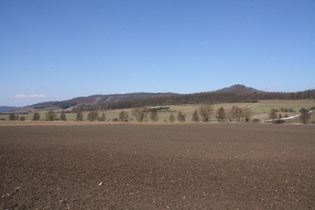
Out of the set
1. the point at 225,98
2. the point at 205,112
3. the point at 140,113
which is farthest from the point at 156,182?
the point at 225,98

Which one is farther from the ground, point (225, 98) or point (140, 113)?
point (225, 98)

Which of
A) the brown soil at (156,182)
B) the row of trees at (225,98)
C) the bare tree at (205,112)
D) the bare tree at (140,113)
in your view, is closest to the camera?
the brown soil at (156,182)

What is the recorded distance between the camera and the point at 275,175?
1409cm

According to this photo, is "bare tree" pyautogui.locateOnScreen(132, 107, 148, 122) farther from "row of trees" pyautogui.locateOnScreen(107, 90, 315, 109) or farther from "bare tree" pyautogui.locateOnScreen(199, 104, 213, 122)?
"row of trees" pyautogui.locateOnScreen(107, 90, 315, 109)

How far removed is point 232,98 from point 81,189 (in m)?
174

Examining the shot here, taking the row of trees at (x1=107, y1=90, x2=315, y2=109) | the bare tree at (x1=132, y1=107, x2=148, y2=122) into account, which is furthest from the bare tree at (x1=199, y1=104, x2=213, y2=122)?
the row of trees at (x1=107, y1=90, x2=315, y2=109)

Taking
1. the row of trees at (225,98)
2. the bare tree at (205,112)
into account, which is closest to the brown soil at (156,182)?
the bare tree at (205,112)

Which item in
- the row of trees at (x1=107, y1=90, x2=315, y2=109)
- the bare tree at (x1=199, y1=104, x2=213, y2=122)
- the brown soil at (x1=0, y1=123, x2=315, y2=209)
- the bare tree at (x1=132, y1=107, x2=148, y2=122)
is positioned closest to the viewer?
the brown soil at (x1=0, y1=123, x2=315, y2=209)

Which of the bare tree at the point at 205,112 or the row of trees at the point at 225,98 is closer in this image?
the bare tree at the point at 205,112

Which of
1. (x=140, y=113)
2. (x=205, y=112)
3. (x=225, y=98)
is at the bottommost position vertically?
(x=205, y=112)

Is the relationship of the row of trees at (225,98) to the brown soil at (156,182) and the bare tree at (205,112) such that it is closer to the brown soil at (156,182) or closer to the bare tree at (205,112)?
the bare tree at (205,112)

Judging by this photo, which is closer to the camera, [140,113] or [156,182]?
[156,182]

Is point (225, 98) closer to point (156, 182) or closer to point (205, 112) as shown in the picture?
point (205, 112)

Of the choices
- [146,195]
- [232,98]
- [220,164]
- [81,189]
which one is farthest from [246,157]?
[232,98]
